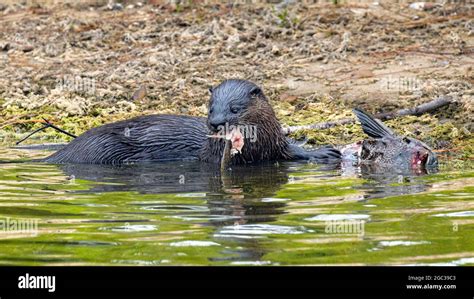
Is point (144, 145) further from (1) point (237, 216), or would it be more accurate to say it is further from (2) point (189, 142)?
(1) point (237, 216)

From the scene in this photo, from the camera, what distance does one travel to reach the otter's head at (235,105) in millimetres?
8413

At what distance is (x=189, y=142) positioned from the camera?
30.1 ft

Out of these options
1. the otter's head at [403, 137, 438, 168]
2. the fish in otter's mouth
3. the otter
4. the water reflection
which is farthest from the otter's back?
the otter's head at [403, 137, 438, 168]

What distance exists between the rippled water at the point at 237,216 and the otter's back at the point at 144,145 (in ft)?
1.89

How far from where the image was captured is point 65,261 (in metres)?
4.82

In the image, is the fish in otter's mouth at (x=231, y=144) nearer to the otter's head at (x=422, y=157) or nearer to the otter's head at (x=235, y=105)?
the otter's head at (x=235, y=105)

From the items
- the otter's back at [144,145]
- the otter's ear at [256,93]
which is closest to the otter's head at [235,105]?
the otter's ear at [256,93]

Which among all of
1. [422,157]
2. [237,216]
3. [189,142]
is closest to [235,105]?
[189,142]

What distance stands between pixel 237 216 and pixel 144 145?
3263mm

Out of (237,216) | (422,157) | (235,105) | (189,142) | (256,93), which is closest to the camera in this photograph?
(237,216)
